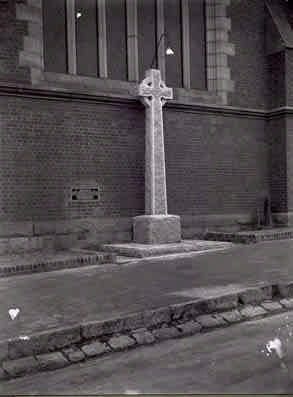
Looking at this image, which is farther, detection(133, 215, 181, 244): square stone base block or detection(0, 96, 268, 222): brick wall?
detection(133, 215, 181, 244): square stone base block

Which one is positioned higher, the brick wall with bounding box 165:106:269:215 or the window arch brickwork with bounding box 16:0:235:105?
the window arch brickwork with bounding box 16:0:235:105

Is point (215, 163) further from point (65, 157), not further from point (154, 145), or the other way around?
point (65, 157)

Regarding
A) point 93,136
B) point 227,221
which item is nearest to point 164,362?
point 93,136

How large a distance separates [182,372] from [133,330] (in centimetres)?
132

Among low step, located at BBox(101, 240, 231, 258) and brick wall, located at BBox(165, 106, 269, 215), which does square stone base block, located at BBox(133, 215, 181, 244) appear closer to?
low step, located at BBox(101, 240, 231, 258)

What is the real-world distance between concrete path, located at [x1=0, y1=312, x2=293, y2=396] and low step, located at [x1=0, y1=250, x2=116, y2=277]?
4.15 m

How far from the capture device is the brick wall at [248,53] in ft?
46.1

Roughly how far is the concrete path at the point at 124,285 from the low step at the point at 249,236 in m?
1.79

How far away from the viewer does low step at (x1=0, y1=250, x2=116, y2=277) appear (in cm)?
810

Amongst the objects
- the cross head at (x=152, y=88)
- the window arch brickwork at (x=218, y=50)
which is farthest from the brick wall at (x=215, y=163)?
the cross head at (x=152, y=88)

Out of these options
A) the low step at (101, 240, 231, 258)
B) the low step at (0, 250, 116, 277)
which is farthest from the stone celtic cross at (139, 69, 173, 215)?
the low step at (0, 250, 116, 277)

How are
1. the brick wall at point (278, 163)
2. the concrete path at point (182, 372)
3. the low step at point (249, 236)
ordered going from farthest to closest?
the brick wall at point (278, 163), the low step at point (249, 236), the concrete path at point (182, 372)

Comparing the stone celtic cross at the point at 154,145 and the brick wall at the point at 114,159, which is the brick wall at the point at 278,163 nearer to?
the brick wall at the point at 114,159

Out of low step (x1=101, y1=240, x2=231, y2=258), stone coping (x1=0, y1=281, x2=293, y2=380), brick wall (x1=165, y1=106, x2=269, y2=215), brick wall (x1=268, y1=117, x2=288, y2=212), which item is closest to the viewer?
stone coping (x1=0, y1=281, x2=293, y2=380)
